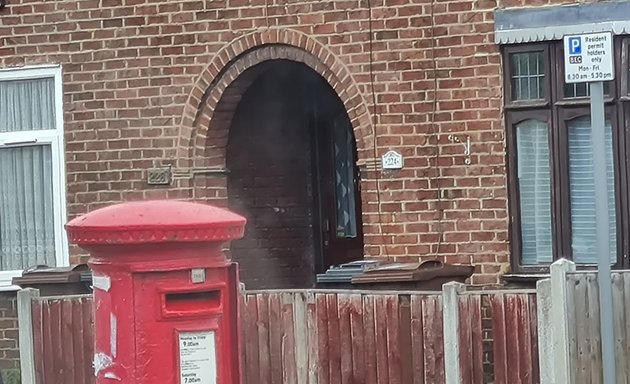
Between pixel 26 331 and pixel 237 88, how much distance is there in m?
2.88

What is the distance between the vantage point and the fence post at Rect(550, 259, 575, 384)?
8828 millimetres

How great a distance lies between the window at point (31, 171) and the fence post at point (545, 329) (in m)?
5.06

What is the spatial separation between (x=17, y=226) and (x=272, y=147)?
7.85 ft

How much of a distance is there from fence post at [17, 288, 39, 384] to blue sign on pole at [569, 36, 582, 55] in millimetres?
4678

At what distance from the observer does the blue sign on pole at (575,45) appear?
7516 mm

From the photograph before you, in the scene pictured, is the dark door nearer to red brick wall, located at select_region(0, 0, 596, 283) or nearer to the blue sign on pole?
red brick wall, located at select_region(0, 0, 596, 283)

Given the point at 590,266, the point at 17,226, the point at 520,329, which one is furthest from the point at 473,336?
the point at 17,226

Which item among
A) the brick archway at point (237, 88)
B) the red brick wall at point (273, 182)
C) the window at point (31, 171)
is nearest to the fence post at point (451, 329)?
the brick archway at point (237, 88)

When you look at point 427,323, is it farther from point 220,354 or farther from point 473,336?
point 220,354

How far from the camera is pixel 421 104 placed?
11.3m

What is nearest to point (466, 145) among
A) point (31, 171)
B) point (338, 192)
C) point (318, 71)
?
point (318, 71)

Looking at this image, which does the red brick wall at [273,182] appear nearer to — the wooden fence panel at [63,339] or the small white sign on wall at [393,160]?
the small white sign on wall at [393,160]

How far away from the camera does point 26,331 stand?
1040cm

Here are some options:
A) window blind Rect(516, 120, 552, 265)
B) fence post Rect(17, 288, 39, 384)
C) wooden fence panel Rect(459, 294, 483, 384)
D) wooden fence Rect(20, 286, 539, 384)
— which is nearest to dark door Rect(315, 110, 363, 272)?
window blind Rect(516, 120, 552, 265)
